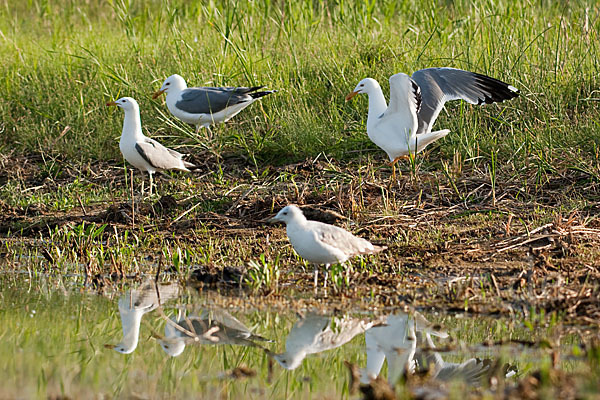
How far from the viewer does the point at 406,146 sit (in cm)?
750

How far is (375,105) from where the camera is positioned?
25.8 feet

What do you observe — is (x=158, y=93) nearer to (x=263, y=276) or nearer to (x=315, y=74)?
(x=315, y=74)

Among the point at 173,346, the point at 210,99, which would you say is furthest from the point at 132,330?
the point at 210,99

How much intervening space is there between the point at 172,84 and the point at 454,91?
3.24 m

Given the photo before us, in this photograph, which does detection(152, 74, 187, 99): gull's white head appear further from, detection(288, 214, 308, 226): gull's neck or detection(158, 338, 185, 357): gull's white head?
detection(158, 338, 185, 357): gull's white head

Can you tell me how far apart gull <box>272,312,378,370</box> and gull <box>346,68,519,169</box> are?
10.1 feet

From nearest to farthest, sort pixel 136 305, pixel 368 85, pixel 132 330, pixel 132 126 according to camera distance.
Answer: pixel 132 330 < pixel 136 305 < pixel 368 85 < pixel 132 126

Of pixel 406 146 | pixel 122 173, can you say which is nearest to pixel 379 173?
pixel 406 146

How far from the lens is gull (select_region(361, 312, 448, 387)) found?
12.4 ft

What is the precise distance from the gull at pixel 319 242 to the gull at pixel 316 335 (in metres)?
0.51

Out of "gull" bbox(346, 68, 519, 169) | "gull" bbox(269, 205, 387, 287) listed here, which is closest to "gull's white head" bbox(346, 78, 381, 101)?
"gull" bbox(346, 68, 519, 169)

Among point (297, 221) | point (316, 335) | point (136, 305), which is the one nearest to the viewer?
point (316, 335)

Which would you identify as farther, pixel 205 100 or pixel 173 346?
pixel 205 100

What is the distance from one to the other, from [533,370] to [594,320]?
77 centimetres
